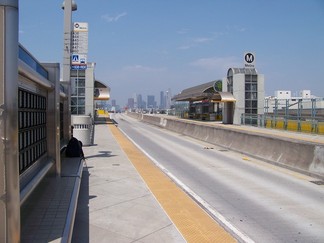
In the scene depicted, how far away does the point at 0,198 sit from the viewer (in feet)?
11.9

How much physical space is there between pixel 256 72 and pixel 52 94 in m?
35.9

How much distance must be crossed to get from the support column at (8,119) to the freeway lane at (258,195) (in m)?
3.76

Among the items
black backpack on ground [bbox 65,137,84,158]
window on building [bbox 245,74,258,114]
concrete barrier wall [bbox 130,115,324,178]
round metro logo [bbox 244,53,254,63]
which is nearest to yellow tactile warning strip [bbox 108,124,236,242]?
black backpack on ground [bbox 65,137,84,158]

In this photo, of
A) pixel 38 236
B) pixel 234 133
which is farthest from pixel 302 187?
pixel 234 133

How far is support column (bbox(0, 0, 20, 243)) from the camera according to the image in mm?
3617

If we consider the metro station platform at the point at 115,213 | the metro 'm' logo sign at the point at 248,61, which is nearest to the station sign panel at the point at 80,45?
the metro station platform at the point at 115,213

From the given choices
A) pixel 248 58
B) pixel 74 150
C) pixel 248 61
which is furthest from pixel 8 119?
pixel 248 58

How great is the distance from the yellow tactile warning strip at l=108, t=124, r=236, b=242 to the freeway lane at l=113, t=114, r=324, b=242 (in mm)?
394

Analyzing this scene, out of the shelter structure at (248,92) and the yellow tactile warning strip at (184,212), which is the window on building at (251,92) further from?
the yellow tactile warning strip at (184,212)

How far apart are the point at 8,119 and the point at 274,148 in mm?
12166

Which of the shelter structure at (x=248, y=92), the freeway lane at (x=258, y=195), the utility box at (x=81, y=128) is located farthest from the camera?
the shelter structure at (x=248, y=92)

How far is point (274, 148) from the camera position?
1452 centimetres

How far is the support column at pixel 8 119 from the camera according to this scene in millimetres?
3617

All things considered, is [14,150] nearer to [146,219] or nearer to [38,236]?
[38,236]
